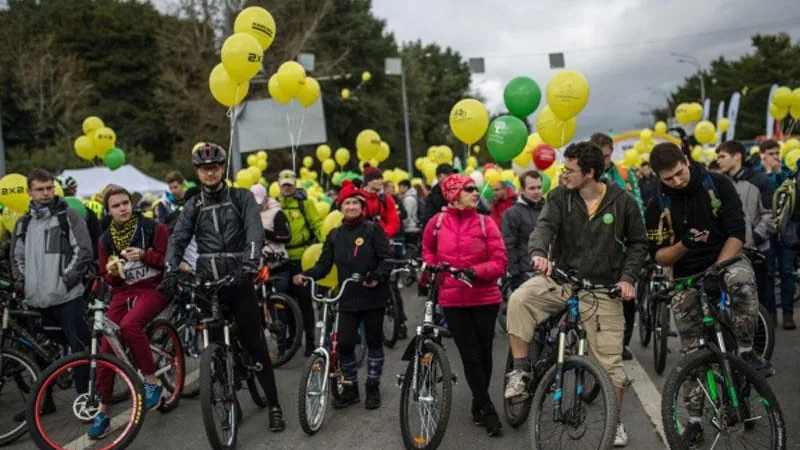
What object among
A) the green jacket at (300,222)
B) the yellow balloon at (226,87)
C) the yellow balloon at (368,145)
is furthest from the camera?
the yellow balloon at (368,145)

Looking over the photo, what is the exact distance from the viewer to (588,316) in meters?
4.49

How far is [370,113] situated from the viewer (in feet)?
132

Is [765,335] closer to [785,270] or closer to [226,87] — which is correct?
[785,270]

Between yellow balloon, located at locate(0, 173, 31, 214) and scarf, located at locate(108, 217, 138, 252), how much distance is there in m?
1.79

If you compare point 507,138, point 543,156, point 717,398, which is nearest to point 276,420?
point 717,398

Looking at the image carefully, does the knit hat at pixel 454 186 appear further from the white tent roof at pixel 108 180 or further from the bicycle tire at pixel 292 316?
the white tent roof at pixel 108 180

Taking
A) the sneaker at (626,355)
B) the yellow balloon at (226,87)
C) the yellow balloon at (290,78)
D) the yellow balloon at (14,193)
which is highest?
the yellow balloon at (290,78)

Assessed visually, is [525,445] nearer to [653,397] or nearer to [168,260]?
[653,397]

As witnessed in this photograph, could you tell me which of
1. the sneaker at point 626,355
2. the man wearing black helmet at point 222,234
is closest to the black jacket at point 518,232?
the sneaker at point 626,355

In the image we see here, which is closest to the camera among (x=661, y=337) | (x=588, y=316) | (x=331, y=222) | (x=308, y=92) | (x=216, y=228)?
(x=588, y=316)

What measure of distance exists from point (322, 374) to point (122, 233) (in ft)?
6.90

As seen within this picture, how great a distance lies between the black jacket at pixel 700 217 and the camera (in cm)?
451

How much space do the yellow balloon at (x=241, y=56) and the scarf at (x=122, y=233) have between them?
2136 mm

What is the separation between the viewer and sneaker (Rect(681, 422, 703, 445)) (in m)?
4.08
